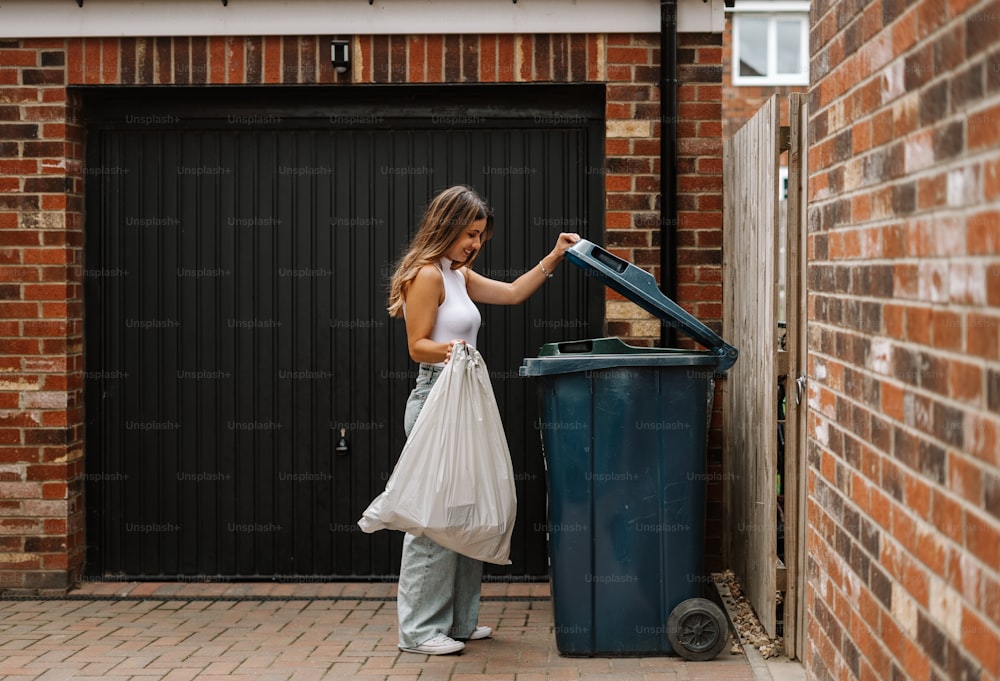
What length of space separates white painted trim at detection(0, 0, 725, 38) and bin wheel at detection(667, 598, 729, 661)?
101 inches

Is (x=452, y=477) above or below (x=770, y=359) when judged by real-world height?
below

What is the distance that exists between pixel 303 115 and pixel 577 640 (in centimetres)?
278

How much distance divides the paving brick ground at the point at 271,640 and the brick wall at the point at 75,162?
0.47m

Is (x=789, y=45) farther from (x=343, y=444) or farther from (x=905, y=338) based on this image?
(x=905, y=338)

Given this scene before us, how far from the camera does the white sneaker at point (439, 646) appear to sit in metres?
4.75

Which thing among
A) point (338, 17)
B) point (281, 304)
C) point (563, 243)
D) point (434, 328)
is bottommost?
point (434, 328)

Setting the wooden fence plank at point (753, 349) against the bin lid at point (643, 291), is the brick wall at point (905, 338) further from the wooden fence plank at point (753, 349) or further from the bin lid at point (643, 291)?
the bin lid at point (643, 291)

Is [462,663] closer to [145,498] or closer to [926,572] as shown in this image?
[145,498]

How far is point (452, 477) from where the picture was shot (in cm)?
A: 457

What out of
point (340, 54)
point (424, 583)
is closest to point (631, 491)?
point (424, 583)

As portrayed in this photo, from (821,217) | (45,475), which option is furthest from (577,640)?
(45,475)

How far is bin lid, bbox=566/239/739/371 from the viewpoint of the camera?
4.66 meters

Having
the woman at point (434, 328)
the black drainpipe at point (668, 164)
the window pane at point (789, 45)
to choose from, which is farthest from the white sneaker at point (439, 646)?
the window pane at point (789, 45)

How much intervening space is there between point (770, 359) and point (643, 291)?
0.55 m
